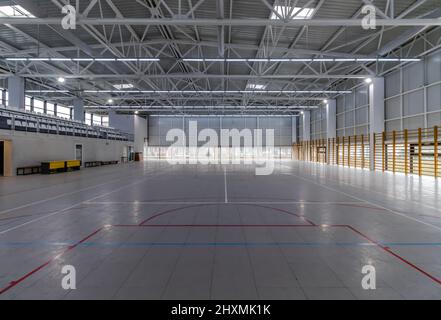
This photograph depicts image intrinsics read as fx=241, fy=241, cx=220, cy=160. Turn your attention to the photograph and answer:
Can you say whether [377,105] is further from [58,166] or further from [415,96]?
[58,166]

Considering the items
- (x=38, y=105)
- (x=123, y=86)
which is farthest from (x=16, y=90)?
(x=38, y=105)

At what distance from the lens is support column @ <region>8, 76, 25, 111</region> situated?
77.9 ft

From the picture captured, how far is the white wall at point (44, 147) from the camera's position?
66.1 feet

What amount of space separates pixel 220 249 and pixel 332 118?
3393 cm

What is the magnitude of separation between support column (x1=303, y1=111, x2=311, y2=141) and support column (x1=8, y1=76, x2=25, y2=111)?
4131 centimetres

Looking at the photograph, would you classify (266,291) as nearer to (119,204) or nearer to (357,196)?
(119,204)

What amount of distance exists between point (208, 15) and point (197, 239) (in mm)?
15723

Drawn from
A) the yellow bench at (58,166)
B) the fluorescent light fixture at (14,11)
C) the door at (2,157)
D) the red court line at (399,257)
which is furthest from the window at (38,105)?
the red court line at (399,257)

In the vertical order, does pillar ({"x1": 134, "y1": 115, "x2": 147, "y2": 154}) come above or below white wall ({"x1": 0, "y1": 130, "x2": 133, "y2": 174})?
above

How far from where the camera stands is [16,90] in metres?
23.9

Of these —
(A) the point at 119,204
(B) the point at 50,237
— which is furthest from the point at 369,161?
(B) the point at 50,237

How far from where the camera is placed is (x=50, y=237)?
596 cm

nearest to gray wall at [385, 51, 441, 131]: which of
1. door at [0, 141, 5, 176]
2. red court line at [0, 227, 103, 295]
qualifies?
red court line at [0, 227, 103, 295]

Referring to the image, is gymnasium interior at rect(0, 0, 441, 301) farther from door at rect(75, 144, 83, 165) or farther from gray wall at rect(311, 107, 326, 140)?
gray wall at rect(311, 107, 326, 140)
